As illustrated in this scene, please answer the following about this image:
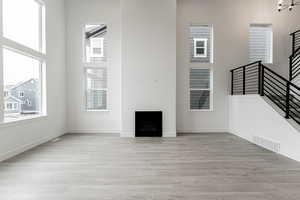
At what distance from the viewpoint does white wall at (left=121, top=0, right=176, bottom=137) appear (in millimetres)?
6207

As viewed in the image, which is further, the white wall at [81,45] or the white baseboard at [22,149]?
the white wall at [81,45]

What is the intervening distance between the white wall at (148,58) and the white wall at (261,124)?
6.13 feet

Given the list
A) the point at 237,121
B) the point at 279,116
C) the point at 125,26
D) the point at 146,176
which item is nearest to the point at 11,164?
the point at 146,176

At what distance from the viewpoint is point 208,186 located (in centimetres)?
281

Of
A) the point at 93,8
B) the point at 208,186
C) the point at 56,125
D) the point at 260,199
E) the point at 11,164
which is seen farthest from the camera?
the point at 93,8

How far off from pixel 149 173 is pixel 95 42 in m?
5.04

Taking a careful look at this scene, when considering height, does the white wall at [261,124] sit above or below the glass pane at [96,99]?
below

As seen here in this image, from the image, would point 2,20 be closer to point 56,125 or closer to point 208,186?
point 56,125

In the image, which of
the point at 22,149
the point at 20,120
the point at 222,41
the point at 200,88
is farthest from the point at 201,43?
the point at 22,149

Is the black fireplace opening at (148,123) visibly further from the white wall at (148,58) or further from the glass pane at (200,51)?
the glass pane at (200,51)

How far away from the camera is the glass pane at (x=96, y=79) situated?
275 inches

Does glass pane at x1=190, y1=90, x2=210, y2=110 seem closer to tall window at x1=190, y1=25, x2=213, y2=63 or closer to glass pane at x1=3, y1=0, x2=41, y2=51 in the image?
tall window at x1=190, y1=25, x2=213, y2=63

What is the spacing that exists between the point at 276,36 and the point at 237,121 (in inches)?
121

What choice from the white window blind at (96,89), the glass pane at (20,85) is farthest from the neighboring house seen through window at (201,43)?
the glass pane at (20,85)
